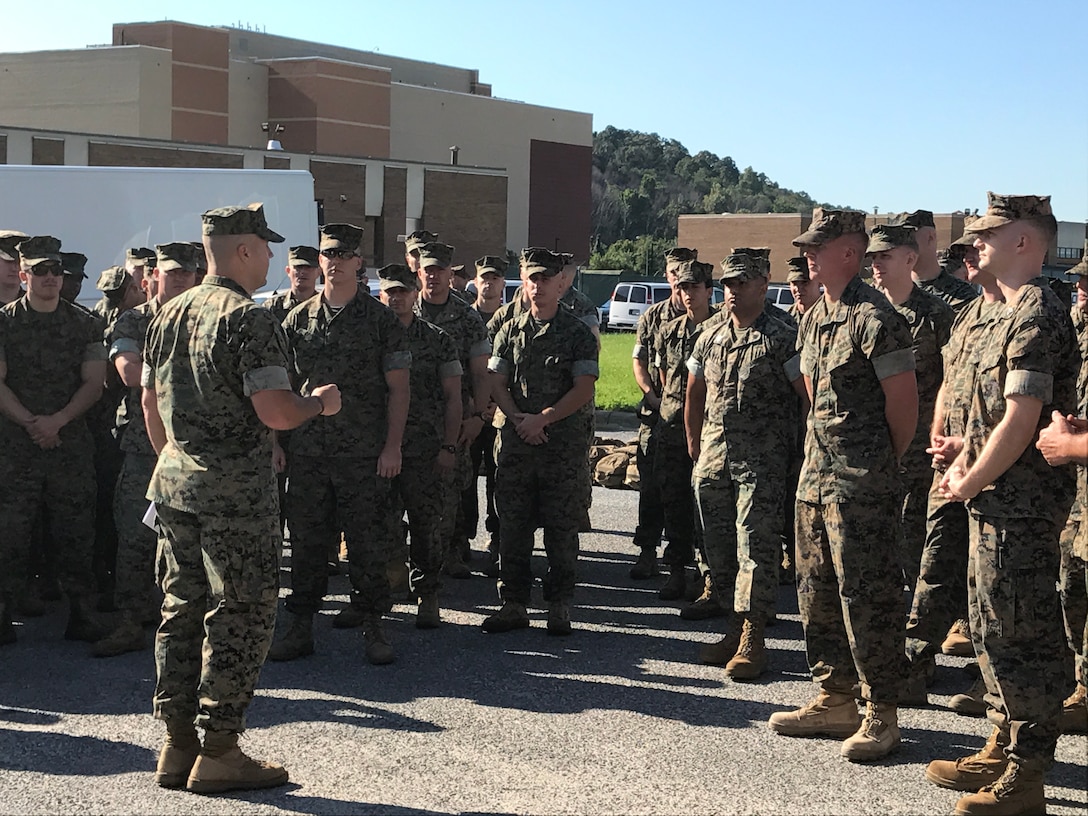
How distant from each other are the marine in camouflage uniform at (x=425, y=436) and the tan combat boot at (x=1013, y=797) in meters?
3.75

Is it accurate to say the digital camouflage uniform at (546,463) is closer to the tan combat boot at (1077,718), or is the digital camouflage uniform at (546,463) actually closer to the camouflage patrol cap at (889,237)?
the camouflage patrol cap at (889,237)

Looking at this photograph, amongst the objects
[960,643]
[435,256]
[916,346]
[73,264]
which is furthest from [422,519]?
[960,643]

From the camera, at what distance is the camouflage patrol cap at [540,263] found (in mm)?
7504

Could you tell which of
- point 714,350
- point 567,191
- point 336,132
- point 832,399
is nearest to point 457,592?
point 714,350

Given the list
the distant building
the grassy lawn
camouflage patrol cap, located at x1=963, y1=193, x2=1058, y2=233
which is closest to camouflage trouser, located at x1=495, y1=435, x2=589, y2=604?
camouflage patrol cap, located at x1=963, y1=193, x2=1058, y2=233

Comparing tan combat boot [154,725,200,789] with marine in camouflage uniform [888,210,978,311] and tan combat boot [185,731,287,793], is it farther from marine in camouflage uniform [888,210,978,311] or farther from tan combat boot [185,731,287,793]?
marine in camouflage uniform [888,210,978,311]

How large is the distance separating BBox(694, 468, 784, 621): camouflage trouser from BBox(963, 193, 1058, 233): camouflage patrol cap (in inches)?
87.7

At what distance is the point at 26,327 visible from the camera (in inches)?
288

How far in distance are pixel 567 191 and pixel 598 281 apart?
16713 millimetres

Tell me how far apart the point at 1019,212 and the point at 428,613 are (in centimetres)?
430

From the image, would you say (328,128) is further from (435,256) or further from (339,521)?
(339,521)

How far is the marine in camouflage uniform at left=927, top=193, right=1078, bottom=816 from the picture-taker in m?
4.72

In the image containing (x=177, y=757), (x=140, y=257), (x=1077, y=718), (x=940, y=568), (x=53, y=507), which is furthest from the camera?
(x=140, y=257)

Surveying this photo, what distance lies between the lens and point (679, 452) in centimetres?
874
